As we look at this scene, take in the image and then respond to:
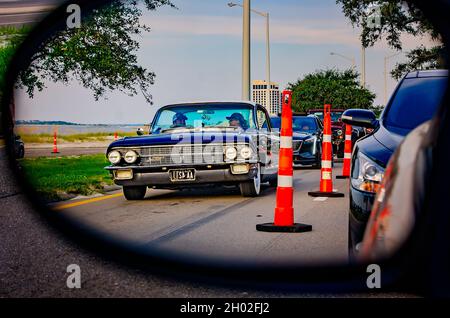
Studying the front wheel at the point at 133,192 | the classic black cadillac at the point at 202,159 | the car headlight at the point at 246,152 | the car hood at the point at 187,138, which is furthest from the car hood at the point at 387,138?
the front wheel at the point at 133,192

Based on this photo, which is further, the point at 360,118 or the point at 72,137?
the point at 360,118

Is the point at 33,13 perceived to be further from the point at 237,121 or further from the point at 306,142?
the point at 306,142

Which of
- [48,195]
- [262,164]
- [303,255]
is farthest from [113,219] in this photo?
[262,164]

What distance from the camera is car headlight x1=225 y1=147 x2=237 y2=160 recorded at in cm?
698

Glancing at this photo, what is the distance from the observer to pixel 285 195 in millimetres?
6223

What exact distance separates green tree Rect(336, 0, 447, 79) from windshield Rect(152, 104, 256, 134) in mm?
746

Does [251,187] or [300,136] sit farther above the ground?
[300,136]

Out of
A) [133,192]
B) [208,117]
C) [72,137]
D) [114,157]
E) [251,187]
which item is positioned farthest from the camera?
[251,187]

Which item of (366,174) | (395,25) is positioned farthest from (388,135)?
(395,25)

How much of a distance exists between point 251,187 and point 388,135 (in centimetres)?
718

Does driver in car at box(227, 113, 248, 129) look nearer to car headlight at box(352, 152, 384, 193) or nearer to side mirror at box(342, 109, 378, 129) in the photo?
side mirror at box(342, 109, 378, 129)

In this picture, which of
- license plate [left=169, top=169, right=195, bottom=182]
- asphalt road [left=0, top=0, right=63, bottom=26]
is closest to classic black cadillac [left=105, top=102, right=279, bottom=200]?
license plate [left=169, top=169, right=195, bottom=182]

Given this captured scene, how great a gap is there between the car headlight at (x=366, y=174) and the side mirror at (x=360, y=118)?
53 centimetres

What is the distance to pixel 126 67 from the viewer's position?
244 centimetres
